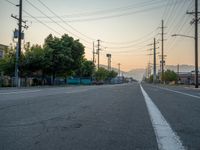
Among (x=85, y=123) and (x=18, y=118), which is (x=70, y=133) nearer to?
(x=85, y=123)

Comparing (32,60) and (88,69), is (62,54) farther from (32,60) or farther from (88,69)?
(88,69)

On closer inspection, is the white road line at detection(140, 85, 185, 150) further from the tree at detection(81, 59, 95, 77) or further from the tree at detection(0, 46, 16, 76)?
the tree at detection(81, 59, 95, 77)

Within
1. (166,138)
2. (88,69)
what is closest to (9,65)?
(166,138)

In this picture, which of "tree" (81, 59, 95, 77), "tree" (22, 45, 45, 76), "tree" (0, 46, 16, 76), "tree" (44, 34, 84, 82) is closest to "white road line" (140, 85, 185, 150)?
"tree" (22, 45, 45, 76)

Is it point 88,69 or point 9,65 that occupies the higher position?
point 88,69

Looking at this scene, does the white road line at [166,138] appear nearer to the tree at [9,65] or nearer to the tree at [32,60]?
the tree at [32,60]

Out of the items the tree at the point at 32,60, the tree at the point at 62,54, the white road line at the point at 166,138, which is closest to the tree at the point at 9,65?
the tree at the point at 32,60

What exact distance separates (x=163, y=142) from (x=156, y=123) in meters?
2.18

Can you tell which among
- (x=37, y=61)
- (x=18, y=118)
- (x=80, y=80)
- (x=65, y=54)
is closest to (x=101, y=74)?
(x=80, y=80)

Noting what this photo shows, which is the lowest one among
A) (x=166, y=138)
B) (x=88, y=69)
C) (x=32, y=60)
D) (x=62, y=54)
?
(x=166, y=138)

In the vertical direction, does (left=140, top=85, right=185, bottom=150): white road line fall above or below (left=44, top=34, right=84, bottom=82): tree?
below

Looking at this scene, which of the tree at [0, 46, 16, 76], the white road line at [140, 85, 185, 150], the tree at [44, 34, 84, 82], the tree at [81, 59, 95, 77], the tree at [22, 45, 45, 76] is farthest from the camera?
the tree at [81, 59, 95, 77]

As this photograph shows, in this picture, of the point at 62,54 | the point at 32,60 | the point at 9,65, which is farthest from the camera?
the point at 62,54

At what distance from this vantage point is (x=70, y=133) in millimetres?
5547
